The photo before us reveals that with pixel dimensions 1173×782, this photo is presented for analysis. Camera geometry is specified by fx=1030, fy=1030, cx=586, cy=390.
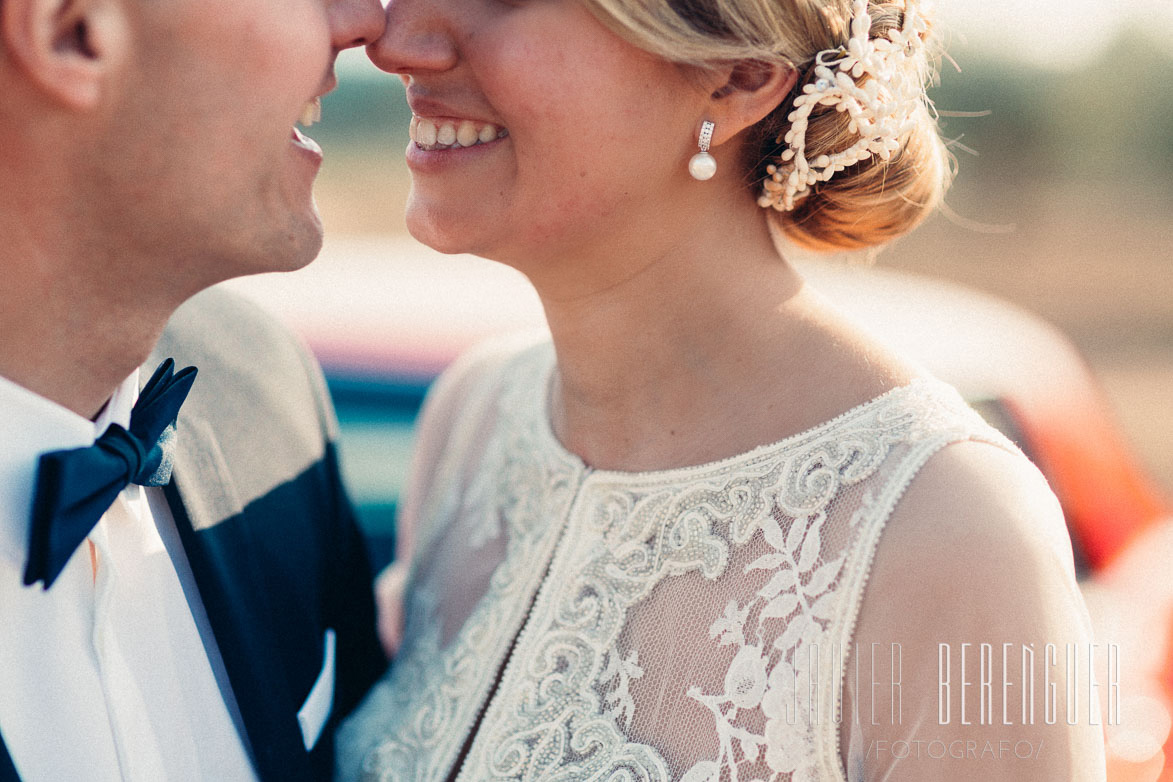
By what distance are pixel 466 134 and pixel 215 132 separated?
50 centimetres

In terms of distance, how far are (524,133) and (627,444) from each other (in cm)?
63

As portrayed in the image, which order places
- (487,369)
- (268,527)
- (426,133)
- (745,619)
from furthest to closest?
(487,369) < (268,527) < (426,133) < (745,619)

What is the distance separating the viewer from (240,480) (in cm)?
201

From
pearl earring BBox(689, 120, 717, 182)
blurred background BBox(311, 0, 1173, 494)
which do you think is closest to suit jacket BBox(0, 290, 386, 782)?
pearl earring BBox(689, 120, 717, 182)

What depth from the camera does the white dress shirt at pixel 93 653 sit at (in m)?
1.48

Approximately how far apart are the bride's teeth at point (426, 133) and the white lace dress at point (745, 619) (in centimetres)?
69

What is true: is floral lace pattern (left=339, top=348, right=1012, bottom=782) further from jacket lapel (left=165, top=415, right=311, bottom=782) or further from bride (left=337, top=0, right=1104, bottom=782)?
jacket lapel (left=165, top=415, right=311, bottom=782)

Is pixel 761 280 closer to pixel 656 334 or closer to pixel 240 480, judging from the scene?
pixel 656 334

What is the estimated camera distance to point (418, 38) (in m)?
1.85

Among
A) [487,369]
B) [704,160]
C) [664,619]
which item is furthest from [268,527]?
[704,160]

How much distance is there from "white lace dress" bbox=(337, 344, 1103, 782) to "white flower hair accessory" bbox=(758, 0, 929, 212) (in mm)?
457

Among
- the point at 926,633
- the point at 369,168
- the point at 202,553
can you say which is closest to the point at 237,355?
the point at 202,553

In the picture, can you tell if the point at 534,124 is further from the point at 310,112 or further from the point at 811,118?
the point at 811,118

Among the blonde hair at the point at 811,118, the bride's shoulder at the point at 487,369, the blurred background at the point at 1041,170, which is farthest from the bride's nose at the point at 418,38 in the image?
the blurred background at the point at 1041,170
